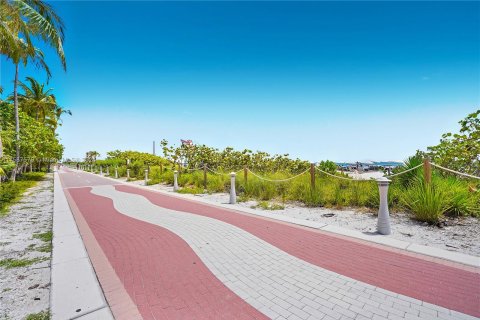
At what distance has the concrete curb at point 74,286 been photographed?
2572mm

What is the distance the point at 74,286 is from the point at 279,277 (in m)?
2.70

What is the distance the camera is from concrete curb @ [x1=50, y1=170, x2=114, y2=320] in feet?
8.44

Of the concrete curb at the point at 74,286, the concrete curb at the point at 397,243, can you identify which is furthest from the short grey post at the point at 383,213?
the concrete curb at the point at 74,286

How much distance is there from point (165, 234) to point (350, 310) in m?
4.00

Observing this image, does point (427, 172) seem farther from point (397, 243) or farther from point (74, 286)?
point (74, 286)

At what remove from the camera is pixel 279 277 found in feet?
10.9

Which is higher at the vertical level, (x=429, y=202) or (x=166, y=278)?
(x=429, y=202)

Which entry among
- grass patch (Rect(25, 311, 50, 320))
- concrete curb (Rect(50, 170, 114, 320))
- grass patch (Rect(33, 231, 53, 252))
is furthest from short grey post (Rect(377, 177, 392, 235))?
grass patch (Rect(33, 231, 53, 252))

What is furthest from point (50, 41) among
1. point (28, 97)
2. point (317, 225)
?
point (28, 97)

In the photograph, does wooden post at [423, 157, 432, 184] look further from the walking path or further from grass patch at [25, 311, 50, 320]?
grass patch at [25, 311, 50, 320]

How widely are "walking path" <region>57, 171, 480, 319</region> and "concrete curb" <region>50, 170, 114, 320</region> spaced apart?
17 cm

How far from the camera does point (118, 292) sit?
296cm

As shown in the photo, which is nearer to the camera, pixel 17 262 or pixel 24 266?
pixel 24 266

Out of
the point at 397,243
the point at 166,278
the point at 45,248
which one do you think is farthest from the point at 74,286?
the point at 397,243
